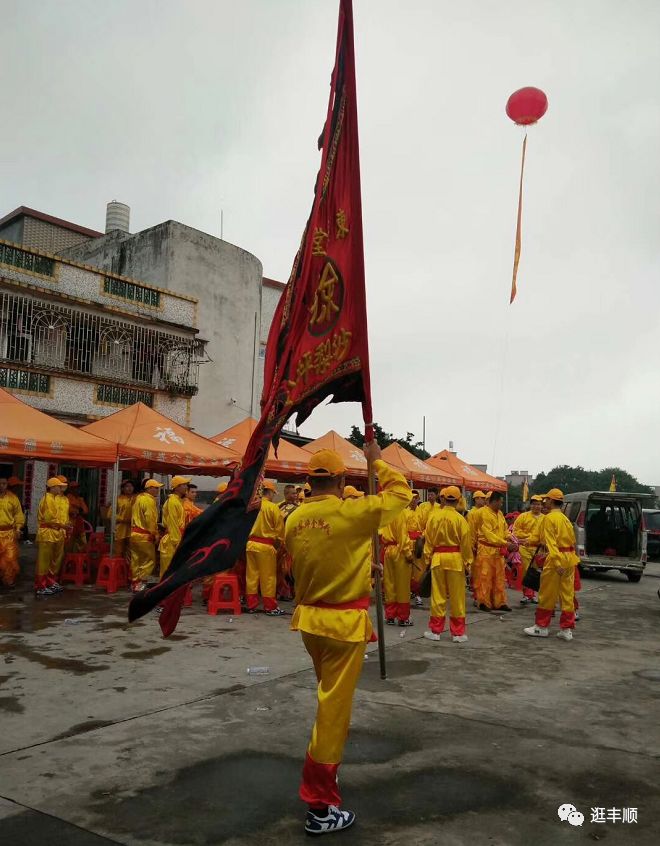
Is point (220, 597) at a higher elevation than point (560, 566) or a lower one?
lower

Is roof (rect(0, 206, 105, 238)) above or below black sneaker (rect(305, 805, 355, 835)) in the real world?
above

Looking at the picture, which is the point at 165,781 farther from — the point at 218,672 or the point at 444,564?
the point at 444,564

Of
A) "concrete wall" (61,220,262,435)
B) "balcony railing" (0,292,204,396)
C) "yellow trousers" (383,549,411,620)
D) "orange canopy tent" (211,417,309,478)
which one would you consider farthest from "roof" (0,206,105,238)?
"yellow trousers" (383,549,411,620)

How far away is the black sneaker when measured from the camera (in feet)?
10.6

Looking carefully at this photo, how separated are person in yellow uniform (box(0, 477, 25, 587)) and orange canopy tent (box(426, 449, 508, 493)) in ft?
38.1

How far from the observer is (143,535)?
10859 millimetres

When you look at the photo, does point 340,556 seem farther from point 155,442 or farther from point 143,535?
point 155,442

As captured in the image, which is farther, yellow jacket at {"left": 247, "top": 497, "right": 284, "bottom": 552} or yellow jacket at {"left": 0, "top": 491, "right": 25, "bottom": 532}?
yellow jacket at {"left": 0, "top": 491, "right": 25, "bottom": 532}

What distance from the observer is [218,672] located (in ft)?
20.5

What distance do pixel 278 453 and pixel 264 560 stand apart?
4414 millimetres

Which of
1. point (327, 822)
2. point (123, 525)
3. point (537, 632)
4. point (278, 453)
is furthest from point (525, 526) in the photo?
point (327, 822)

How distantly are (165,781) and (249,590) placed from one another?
6.08 meters

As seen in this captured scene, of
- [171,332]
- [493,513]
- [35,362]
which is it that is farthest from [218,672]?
[171,332]

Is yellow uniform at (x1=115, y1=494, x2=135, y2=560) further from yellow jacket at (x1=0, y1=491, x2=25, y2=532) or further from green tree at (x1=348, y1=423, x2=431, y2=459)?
green tree at (x1=348, y1=423, x2=431, y2=459)
